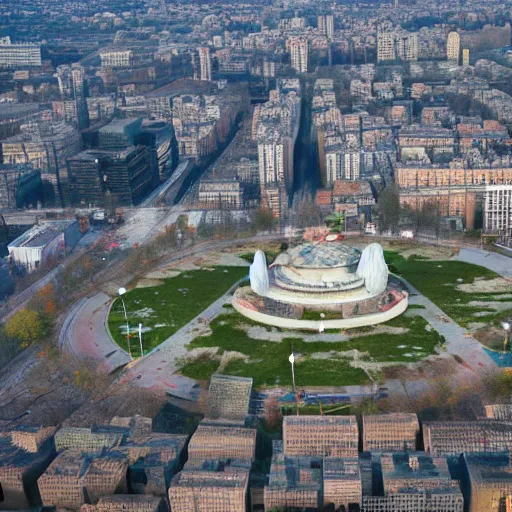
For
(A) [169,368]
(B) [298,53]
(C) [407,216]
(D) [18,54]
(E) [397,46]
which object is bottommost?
(C) [407,216]

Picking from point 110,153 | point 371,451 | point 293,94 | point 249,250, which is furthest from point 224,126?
point 371,451

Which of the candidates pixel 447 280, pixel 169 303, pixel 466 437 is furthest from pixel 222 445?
pixel 447 280

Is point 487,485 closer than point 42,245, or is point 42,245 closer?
point 487,485

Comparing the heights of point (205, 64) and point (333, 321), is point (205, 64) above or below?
above

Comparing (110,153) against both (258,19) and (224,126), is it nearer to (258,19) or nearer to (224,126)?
(224,126)

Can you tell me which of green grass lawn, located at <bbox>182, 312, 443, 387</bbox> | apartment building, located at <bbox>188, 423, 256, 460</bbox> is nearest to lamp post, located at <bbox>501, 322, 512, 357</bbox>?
green grass lawn, located at <bbox>182, 312, 443, 387</bbox>

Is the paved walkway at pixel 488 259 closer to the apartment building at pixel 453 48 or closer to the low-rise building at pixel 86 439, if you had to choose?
the low-rise building at pixel 86 439

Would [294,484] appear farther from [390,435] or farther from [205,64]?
[205,64]
